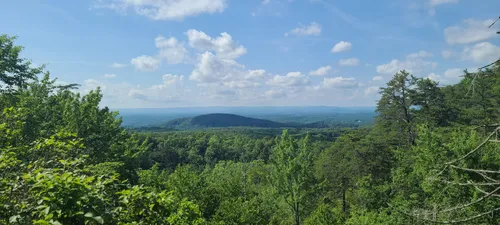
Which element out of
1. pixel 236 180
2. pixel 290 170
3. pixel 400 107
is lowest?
pixel 236 180

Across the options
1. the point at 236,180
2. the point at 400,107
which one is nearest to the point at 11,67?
the point at 236,180

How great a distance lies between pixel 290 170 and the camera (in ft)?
78.5

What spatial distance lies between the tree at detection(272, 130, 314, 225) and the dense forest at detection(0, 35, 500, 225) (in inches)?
3.4

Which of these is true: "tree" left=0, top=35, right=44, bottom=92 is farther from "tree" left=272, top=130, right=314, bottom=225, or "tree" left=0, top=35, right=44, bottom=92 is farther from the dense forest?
"tree" left=272, top=130, right=314, bottom=225

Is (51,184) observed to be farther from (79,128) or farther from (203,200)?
(203,200)

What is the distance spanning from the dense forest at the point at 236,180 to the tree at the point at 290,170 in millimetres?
87

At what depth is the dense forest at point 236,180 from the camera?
11.1 ft

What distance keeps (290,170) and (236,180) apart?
454 centimetres

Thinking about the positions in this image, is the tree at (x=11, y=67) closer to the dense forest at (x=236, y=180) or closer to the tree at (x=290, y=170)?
the dense forest at (x=236, y=180)

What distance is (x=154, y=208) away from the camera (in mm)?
3885

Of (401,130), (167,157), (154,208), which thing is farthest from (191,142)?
(154,208)

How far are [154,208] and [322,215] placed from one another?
698 inches

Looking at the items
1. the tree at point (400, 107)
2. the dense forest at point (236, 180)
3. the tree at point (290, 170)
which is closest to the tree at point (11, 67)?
the dense forest at point (236, 180)

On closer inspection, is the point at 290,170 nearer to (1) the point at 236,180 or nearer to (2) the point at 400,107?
(1) the point at 236,180
